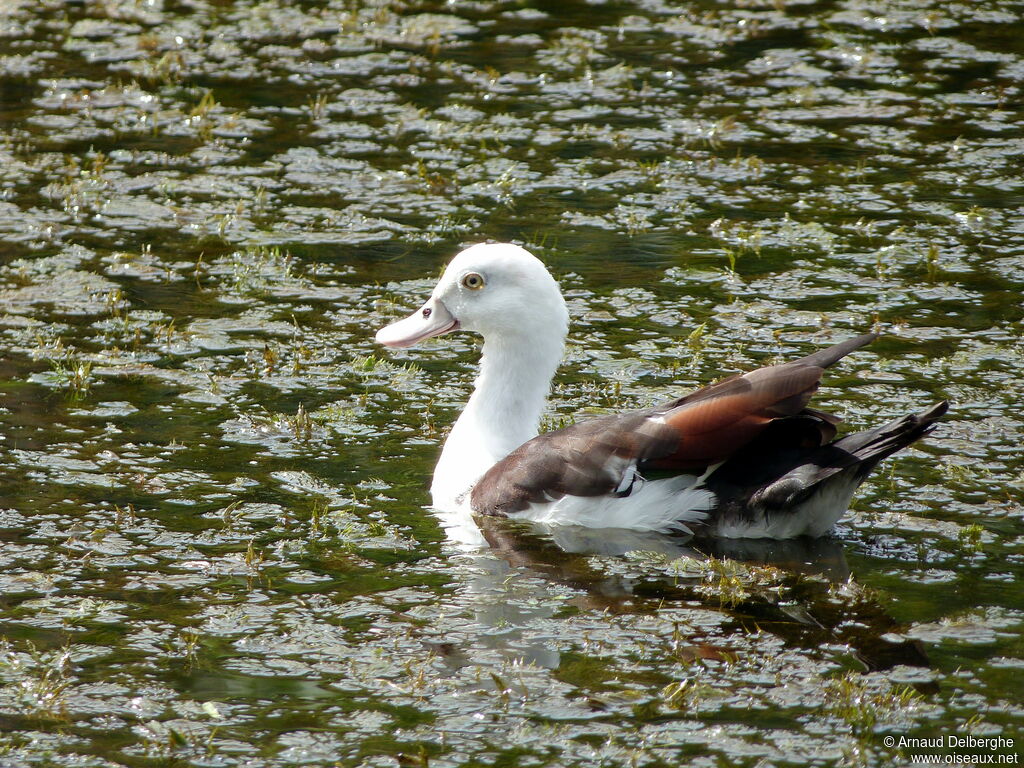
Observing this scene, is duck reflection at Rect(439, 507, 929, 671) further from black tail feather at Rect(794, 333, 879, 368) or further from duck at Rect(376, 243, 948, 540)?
black tail feather at Rect(794, 333, 879, 368)

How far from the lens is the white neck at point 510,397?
25.7ft

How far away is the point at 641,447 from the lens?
692 cm

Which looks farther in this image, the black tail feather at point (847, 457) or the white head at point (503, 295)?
the white head at point (503, 295)

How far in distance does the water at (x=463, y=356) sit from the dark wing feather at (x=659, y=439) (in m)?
0.23

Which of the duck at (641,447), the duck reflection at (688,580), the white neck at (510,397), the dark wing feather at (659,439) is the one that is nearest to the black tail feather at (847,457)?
the duck at (641,447)

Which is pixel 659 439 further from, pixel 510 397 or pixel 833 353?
pixel 510 397

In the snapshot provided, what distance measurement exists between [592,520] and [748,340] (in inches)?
99.3

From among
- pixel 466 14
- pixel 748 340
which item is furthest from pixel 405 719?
pixel 466 14

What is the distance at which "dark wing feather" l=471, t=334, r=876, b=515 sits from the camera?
264 inches

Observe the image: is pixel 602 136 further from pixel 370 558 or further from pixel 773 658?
pixel 773 658

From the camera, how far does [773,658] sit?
228 inches

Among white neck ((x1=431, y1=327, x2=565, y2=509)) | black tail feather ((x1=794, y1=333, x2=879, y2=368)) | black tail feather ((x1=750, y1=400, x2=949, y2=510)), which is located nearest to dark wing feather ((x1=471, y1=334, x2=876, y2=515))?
black tail feather ((x1=794, y1=333, x2=879, y2=368))

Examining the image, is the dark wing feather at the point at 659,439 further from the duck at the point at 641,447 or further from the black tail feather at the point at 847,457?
the black tail feather at the point at 847,457

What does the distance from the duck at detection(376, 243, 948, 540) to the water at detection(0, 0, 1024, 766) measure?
0.52ft
